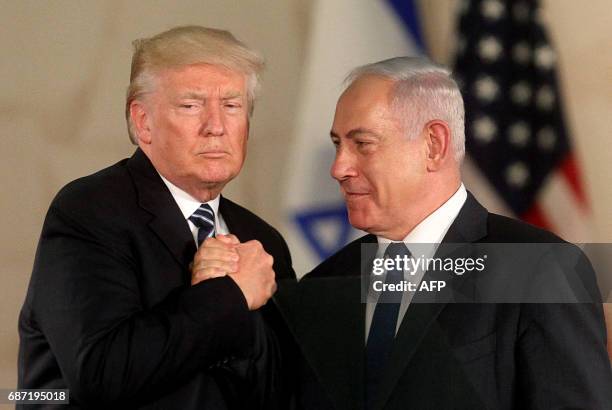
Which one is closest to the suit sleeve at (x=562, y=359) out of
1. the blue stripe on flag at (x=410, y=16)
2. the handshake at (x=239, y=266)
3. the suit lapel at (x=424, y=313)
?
the suit lapel at (x=424, y=313)

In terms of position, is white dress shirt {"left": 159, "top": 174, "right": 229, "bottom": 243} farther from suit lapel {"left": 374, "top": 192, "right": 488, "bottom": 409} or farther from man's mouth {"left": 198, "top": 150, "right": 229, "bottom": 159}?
suit lapel {"left": 374, "top": 192, "right": 488, "bottom": 409}

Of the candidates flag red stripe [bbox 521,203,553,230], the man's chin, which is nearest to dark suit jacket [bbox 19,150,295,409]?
the man's chin

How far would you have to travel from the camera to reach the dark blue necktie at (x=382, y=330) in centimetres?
163

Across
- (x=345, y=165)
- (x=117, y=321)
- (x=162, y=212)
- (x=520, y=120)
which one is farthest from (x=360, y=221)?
(x=520, y=120)

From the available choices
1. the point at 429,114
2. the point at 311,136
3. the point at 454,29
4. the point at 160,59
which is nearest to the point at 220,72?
the point at 160,59

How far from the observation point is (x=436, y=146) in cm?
169

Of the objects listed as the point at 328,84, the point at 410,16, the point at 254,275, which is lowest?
the point at 254,275

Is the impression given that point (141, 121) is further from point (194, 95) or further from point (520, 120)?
point (520, 120)

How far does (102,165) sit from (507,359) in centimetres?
103

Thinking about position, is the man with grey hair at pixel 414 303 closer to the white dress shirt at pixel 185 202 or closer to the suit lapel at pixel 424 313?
the suit lapel at pixel 424 313

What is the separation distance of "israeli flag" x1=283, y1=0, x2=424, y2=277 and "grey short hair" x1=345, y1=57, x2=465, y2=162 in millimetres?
412

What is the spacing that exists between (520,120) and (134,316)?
982 millimetres

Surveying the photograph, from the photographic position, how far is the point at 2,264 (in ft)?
6.89

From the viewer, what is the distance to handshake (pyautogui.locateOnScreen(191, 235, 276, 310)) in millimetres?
1556
